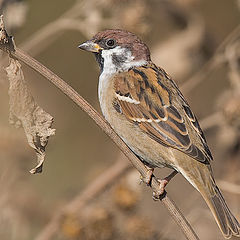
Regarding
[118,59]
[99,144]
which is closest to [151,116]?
[118,59]

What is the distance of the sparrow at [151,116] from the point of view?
145 inches

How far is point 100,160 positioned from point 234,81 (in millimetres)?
2083

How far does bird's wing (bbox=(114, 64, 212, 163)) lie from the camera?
3.73m

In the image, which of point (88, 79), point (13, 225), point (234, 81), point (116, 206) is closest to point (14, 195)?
point (13, 225)

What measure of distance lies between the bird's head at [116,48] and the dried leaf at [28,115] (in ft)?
3.73

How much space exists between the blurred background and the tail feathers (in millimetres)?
162

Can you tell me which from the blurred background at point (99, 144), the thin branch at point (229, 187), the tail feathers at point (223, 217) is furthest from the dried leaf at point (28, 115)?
the thin branch at point (229, 187)

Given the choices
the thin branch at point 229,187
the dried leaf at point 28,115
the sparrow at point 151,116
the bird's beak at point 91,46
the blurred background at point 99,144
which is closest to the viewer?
the dried leaf at point 28,115

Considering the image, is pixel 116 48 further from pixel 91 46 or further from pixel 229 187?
pixel 229 187

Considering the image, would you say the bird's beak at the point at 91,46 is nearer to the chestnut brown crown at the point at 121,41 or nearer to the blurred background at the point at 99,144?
the chestnut brown crown at the point at 121,41

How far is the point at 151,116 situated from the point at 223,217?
2.39ft

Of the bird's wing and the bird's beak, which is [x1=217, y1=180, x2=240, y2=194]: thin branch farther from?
the bird's beak

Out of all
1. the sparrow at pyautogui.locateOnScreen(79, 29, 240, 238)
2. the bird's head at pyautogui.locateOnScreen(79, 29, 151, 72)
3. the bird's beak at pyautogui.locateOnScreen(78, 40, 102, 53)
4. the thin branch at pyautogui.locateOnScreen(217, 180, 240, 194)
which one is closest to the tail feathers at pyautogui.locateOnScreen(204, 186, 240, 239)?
the sparrow at pyautogui.locateOnScreen(79, 29, 240, 238)

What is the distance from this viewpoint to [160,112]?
12.6 ft
